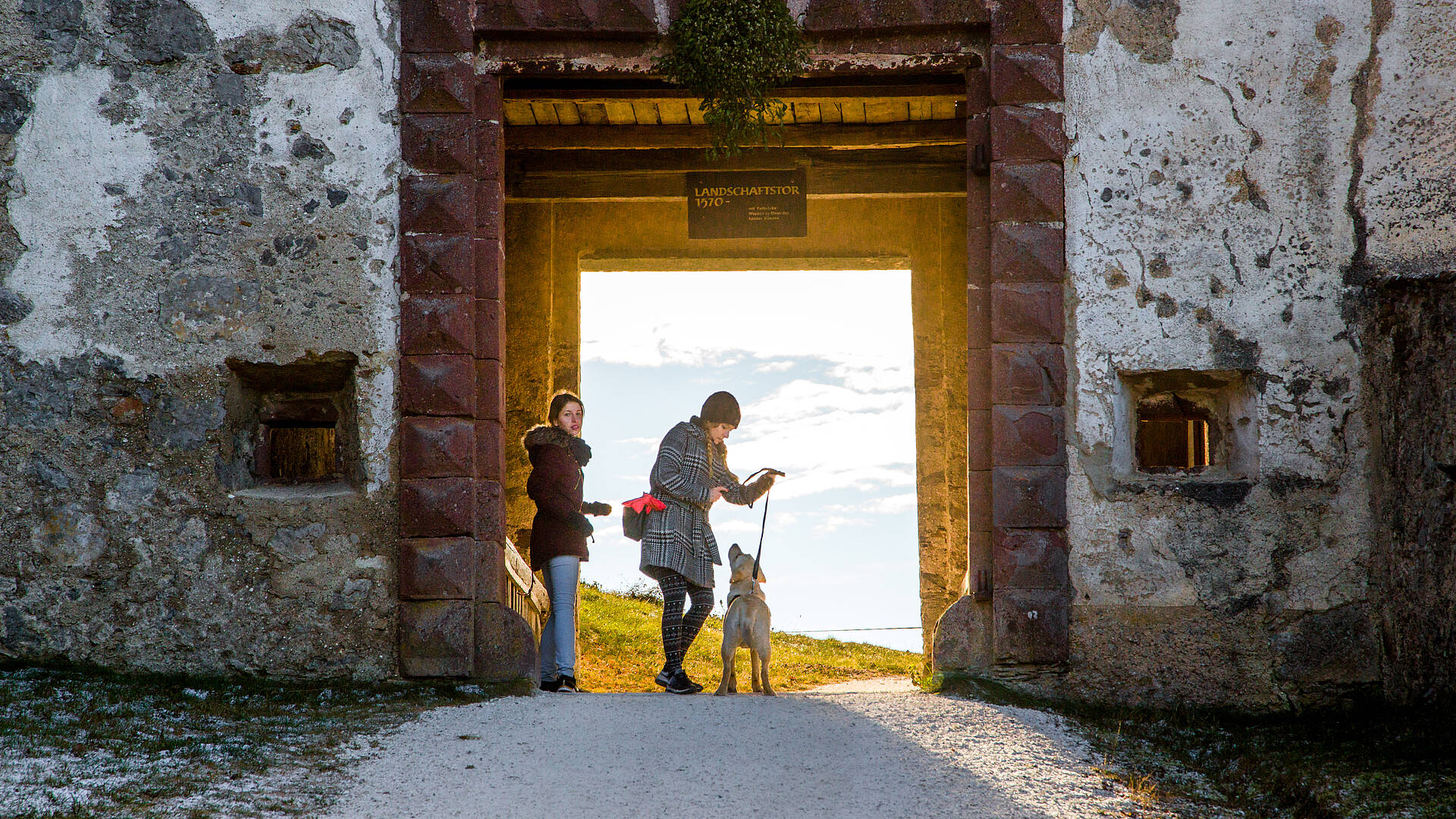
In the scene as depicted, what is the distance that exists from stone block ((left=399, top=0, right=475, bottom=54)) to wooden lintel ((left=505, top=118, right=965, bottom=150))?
1916 mm

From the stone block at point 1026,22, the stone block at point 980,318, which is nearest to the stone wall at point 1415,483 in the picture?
the stone block at point 980,318

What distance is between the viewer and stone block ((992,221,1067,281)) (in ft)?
19.4

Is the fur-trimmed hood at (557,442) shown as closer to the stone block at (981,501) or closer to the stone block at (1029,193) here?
the stone block at (981,501)

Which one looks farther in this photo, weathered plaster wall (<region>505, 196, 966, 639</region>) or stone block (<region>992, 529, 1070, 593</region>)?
weathered plaster wall (<region>505, 196, 966, 639</region>)

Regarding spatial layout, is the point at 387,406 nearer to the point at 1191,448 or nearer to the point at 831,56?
the point at 831,56

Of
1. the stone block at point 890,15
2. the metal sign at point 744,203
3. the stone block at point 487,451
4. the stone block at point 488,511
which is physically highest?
the stone block at point 890,15

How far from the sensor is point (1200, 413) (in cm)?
619

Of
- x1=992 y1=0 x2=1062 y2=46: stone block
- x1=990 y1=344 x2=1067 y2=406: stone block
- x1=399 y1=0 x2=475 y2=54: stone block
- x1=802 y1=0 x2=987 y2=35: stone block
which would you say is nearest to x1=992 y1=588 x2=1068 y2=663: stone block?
x1=990 y1=344 x2=1067 y2=406: stone block

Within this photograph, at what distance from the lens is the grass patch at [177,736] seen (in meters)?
3.85

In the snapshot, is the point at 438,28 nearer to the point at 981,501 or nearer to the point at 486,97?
the point at 486,97

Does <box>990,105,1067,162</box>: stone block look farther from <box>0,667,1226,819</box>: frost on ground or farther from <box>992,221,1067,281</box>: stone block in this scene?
<box>0,667,1226,819</box>: frost on ground

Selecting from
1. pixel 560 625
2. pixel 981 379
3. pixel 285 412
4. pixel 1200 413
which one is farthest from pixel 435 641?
pixel 1200 413

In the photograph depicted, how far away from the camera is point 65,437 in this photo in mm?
5820

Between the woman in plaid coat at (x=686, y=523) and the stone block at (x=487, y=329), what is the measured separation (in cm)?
94
